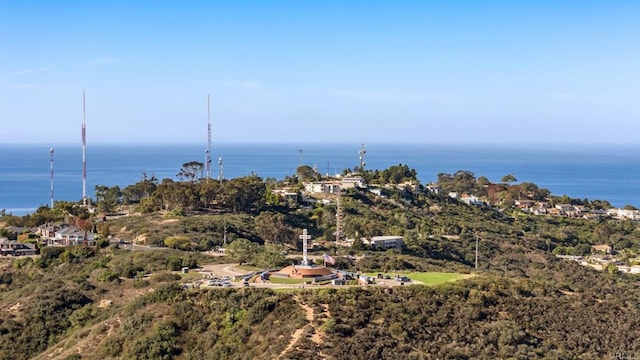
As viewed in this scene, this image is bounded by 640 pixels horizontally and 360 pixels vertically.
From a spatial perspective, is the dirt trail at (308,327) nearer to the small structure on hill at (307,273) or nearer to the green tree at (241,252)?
the small structure on hill at (307,273)

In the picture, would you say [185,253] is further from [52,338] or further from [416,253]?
[416,253]

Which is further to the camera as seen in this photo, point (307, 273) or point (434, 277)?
point (434, 277)

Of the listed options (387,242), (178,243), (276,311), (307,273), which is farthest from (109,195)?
(276,311)

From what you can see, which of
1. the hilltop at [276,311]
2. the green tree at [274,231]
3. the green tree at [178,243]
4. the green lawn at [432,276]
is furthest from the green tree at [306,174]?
the green lawn at [432,276]

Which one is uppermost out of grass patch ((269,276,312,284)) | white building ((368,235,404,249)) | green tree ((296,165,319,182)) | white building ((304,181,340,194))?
green tree ((296,165,319,182))

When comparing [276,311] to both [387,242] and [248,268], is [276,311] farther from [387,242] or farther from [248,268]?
[387,242]

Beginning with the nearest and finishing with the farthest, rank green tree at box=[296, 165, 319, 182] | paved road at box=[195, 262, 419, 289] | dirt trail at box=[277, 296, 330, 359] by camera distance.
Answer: dirt trail at box=[277, 296, 330, 359] → paved road at box=[195, 262, 419, 289] → green tree at box=[296, 165, 319, 182]

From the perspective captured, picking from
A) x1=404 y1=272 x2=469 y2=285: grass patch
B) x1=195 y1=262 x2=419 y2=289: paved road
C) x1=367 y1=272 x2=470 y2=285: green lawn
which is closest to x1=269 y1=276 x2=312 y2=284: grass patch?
x1=195 y1=262 x2=419 y2=289: paved road

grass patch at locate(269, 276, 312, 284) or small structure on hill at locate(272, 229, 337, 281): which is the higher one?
small structure on hill at locate(272, 229, 337, 281)

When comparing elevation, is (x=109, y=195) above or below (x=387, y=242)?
above

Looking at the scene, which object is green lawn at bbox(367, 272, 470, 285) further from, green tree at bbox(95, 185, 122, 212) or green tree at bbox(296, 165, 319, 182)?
green tree at bbox(296, 165, 319, 182)

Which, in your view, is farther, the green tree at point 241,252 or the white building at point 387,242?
the white building at point 387,242

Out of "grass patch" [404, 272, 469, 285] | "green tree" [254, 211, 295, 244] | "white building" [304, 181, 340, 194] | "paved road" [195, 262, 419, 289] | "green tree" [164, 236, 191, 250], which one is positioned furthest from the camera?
"white building" [304, 181, 340, 194]
